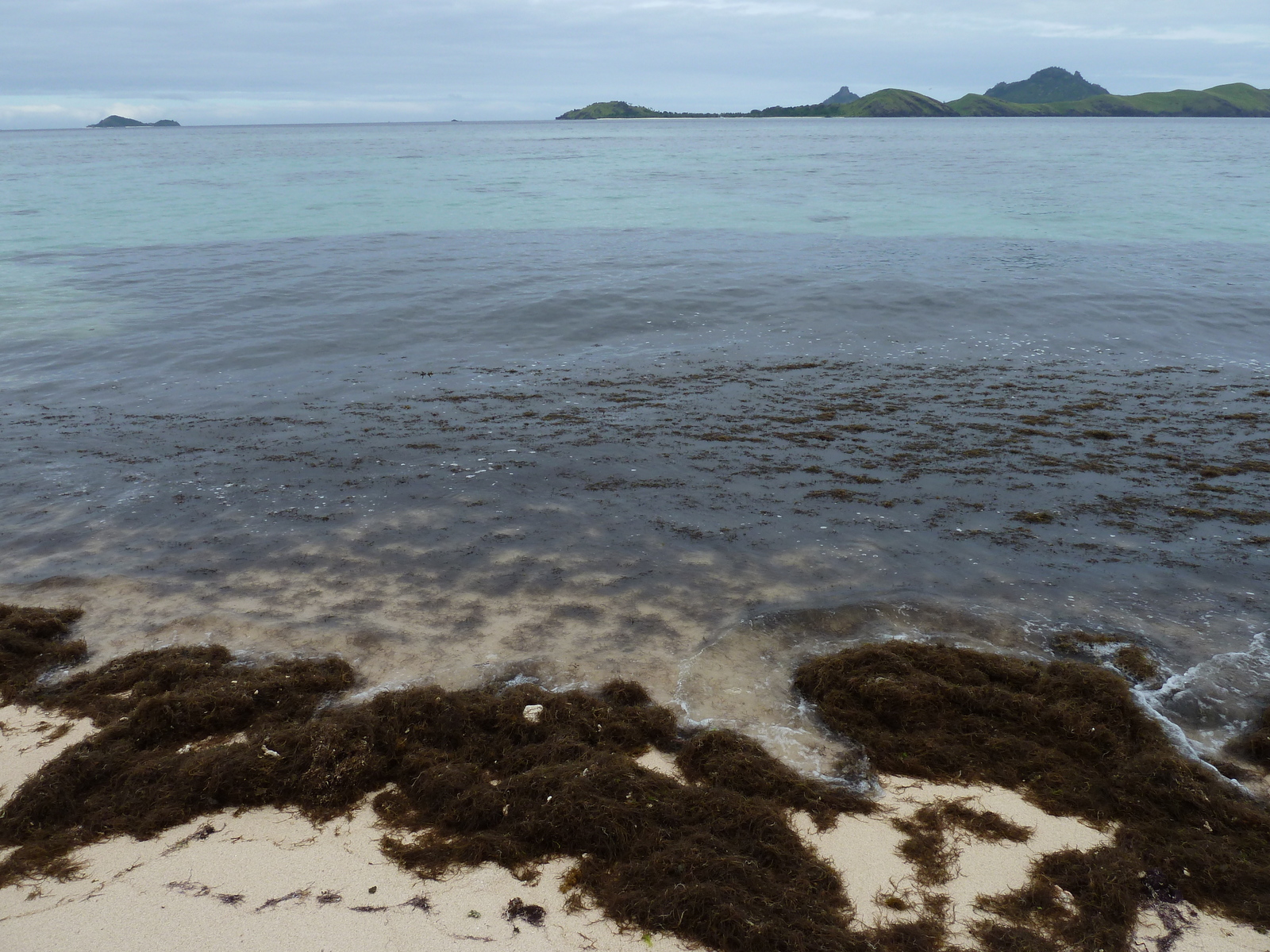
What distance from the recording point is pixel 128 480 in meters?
10.5

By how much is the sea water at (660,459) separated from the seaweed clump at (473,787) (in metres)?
0.56

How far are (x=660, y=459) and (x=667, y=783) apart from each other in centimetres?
627

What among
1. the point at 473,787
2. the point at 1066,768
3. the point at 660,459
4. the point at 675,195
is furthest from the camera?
the point at 675,195

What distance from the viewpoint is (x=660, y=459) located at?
11016mm

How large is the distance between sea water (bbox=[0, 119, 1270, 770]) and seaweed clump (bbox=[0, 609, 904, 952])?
22.1 inches

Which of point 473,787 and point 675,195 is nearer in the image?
point 473,787

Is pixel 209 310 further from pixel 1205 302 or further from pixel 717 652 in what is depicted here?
pixel 1205 302

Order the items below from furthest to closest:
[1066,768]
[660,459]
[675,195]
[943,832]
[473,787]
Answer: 1. [675,195]
2. [660,459]
3. [1066,768]
4. [473,787]
5. [943,832]

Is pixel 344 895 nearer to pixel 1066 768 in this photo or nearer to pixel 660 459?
pixel 1066 768

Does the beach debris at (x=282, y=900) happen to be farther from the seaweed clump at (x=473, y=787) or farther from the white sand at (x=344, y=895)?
the seaweed clump at (x=473, y=787)

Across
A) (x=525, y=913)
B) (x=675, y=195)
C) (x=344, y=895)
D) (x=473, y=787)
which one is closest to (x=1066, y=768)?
(x=525, y=913)

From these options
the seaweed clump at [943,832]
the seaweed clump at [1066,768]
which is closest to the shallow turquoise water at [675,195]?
the seaweed clump at [1066,768]

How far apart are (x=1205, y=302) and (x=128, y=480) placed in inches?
890

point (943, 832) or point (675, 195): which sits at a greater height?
point (675, 195)
